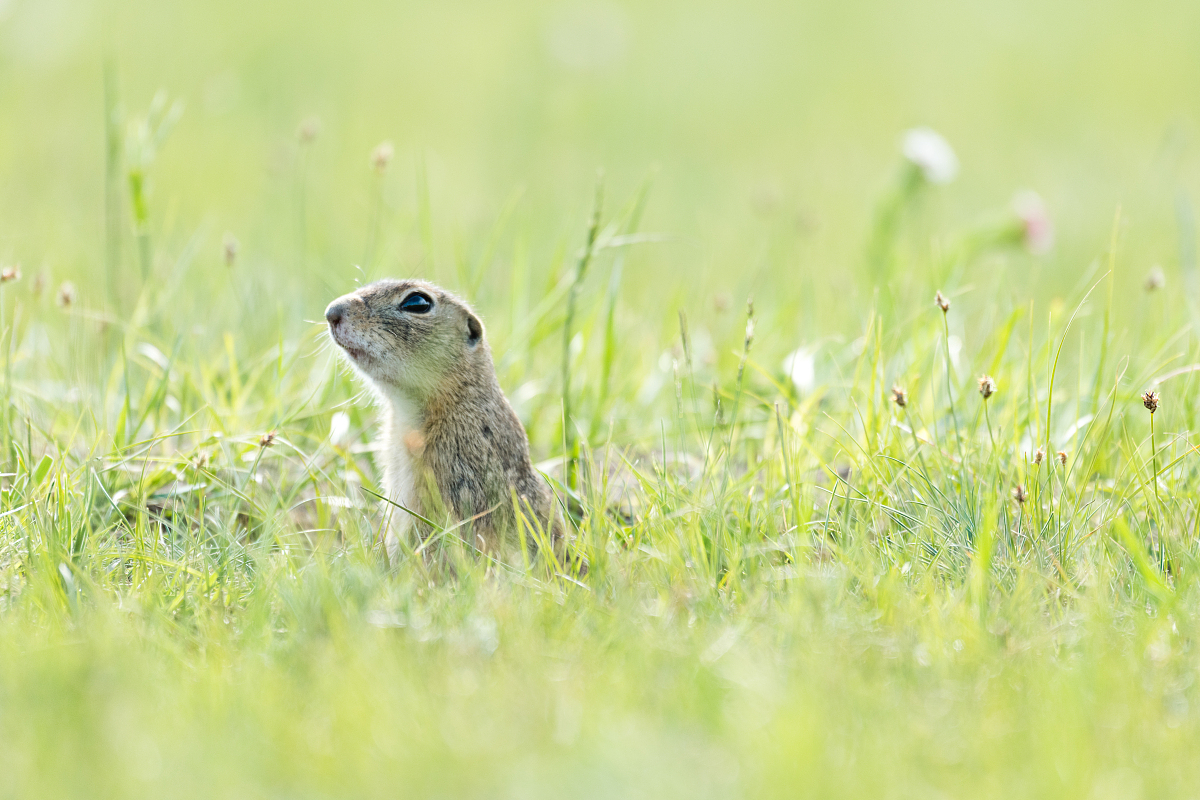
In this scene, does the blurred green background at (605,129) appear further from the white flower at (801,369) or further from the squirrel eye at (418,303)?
the squirrel eye at (418,303)

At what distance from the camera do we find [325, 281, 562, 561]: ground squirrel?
3.85 m

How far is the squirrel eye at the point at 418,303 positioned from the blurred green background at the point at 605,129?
0.69m

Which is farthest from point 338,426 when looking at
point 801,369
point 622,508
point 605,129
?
point 605,129

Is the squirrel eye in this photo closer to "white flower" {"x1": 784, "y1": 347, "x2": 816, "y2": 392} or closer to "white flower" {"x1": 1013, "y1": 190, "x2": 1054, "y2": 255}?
"white flower" {"x1": 784, "y1": 347, "x2": 816, "y2": 392}

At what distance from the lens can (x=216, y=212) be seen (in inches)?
319

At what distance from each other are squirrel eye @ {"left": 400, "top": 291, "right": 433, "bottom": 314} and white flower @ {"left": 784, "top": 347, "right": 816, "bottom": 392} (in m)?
1.30

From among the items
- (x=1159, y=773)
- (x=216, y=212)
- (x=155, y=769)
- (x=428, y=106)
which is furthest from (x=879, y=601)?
(x=428, y=106)

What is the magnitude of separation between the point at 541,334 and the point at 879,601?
220 cm

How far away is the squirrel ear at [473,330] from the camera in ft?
13.5

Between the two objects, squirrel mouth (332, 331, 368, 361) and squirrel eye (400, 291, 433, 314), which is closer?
squirrel mouth (332, 331, 368, 361)

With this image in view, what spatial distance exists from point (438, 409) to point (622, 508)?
677mm

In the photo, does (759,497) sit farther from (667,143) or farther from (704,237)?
(667,143)

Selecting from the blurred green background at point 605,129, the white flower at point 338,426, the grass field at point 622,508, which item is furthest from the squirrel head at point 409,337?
the blurred green background at point 605,129

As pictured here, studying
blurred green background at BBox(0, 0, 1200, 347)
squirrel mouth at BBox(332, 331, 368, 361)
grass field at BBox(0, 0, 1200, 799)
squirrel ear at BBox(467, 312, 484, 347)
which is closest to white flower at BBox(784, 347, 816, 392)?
grass field at BBox(0, 0, 1200, 799)
